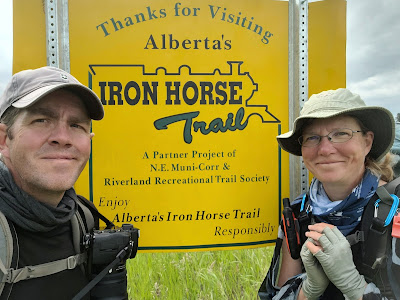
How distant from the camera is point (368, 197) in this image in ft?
5.40

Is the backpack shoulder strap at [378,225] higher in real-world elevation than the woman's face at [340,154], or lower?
lower

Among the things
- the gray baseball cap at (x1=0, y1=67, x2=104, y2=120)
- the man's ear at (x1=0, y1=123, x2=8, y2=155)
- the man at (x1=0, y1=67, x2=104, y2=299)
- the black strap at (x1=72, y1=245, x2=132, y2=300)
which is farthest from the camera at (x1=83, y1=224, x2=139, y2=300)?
the gray baseball cap at (x1=0, y1=67, x2=104, y2=120)

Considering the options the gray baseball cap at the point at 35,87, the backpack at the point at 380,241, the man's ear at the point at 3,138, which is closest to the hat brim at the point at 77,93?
the gray baseball cap at the point at 35,87

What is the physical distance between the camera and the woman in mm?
1554

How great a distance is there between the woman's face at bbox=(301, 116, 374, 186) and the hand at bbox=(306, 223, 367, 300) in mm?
302

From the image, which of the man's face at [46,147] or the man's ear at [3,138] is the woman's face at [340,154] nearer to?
the man's face at [46,147]

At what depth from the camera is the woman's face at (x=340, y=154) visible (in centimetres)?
167

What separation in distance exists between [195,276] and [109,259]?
134 centimetres

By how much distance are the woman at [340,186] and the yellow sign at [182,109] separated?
0.55 m

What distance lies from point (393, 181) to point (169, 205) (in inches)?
53.0

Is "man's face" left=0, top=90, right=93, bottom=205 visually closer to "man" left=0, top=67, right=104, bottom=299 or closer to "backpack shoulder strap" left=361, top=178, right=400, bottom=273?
"man" left=0, top=67, right=104, bottom=299

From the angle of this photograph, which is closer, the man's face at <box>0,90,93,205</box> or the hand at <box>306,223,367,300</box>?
the man's face at <box>0,90,93,205</box>

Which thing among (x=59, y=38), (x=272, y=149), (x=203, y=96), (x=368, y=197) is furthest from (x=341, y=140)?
(x=59, y=38)

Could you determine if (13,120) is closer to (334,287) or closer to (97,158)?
(97,158)
